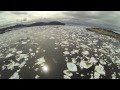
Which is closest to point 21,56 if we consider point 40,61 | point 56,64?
point 40,61

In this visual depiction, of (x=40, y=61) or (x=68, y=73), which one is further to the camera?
(x=40, y=61)

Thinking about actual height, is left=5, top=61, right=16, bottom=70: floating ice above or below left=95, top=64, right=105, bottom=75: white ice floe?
above

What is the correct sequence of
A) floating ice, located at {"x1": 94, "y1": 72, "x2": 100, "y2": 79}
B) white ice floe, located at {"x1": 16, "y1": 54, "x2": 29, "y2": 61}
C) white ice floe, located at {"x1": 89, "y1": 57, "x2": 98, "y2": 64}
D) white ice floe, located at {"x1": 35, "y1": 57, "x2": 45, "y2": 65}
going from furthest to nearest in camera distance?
white ice floe, located at {"x1": 16, "y1": 54, "x2": 29, "y2": 61}
white ice floe, located at {"x1": 89, "y1": 57, "x2": 98, "y2": 64}
white ice floe, located at {"x1": 35, "y1": 57, "x2": 45, "y2": 65}
floating ice, located at {"x1": 94, "y1": 72, "x2": 100, "y2": 79}

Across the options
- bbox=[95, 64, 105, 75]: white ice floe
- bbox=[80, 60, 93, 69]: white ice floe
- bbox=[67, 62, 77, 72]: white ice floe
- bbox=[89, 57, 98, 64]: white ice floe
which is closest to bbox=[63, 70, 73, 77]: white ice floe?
bbox=[67, 62, 77, 72]: white ice floe

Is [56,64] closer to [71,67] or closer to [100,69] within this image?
[71,67]

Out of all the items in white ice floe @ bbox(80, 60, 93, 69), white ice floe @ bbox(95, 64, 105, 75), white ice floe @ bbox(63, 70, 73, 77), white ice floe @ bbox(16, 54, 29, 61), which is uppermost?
white ice floe @ bbox(63, 70, 73, 77)

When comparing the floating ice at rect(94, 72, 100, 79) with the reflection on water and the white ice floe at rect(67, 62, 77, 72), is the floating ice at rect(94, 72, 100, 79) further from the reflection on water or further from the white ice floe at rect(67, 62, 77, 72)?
the white ice floe at rect(67, 62, 77, 72)

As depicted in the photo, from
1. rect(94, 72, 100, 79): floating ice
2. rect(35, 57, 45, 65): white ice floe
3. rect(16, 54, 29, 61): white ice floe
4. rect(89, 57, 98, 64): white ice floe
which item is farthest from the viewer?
rect(16, 54, 29, 61): white ice floe

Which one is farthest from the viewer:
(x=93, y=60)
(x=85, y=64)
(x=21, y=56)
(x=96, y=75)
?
(x=21, y=56)

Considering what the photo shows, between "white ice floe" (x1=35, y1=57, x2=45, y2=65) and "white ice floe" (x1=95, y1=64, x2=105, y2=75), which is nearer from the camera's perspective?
"white ice floe" (x1=95, y1=64, x2=105, y2=75)

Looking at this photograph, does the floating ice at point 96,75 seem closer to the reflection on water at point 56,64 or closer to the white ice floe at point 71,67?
the reflection on water at point 56,64

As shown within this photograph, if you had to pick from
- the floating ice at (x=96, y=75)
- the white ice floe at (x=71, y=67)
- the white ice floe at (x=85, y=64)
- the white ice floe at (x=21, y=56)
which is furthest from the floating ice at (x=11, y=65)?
the floating ice at (x=96, y=75)
